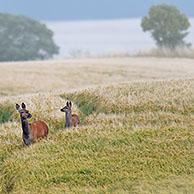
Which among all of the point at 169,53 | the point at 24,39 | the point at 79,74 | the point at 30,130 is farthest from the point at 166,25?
the point at 30,130

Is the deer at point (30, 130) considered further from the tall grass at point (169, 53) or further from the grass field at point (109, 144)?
the tall grass at point (169, 53)

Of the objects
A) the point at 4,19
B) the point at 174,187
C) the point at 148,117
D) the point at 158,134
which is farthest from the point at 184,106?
A: the point at 4,19

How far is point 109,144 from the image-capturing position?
40.6ft

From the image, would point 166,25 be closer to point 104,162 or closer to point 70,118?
point 70,118

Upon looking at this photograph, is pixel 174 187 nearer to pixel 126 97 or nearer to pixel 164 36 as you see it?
pixel 126 97

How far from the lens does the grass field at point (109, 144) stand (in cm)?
1078

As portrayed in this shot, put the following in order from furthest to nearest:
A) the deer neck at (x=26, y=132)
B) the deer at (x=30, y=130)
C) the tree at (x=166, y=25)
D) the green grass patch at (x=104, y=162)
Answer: the tree at (x=166, y=25) → the deer neck at (x=26, y=132) → the deer at (x=30, y=130) → the green grass patch at (x=104, y=162)

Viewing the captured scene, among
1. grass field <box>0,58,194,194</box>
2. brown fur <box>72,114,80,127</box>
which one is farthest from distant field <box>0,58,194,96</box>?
brown fur <box>72,114,80,127</box>

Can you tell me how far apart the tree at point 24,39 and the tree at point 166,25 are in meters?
16.9

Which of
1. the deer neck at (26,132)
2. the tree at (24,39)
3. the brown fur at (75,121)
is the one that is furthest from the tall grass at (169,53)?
the deer neck at (26,132)

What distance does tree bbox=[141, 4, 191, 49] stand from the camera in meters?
54.2

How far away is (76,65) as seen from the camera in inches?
1439

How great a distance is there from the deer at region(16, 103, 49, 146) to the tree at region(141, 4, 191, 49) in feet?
137

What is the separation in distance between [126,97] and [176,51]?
103ft
